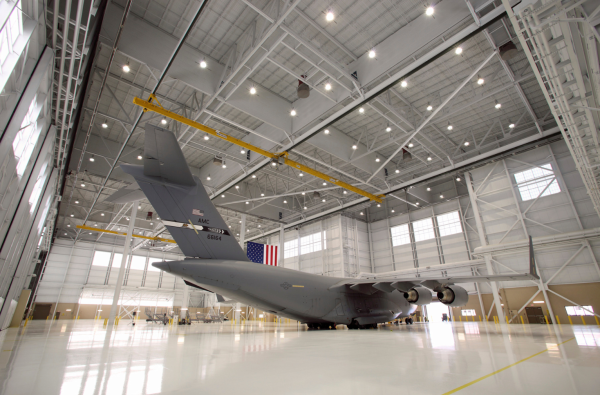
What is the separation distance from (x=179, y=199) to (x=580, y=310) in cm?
2443

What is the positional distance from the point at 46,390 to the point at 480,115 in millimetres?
22705

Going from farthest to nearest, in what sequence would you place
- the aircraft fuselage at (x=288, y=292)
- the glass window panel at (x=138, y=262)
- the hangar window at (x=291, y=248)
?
the glass window panel at (x=138, y=262) → the hangar window at (x=291, y=248) → the aircraft fuselage at (x=288, y=292)

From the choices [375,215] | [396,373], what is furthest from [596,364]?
[375,215]

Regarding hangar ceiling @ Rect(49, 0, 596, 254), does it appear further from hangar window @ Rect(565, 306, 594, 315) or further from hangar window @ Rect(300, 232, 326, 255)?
Answer: hangar window @ Rect(300, 232, 326, 255)

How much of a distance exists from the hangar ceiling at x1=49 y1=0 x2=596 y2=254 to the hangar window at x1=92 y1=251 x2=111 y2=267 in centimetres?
1889

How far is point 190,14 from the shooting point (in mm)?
12008

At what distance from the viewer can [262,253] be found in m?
25.6

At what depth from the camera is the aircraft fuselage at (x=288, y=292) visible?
29.1 ft

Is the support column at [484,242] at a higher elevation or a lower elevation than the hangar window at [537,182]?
lower

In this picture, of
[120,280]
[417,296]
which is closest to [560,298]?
[417,296]

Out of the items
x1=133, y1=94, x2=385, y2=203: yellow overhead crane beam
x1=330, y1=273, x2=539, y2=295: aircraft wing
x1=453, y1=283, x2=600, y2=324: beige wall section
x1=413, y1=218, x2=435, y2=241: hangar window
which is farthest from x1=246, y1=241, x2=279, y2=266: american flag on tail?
x1=453, y1=283, x2=600, y2=324: beige wall section

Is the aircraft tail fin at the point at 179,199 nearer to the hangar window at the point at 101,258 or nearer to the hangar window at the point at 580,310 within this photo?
the hangar window at the point at 580,310

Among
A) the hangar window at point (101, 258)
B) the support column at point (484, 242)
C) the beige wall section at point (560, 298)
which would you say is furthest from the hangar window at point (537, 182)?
the hangar window at point (101, 258)

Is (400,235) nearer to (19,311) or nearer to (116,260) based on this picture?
(19,311)
